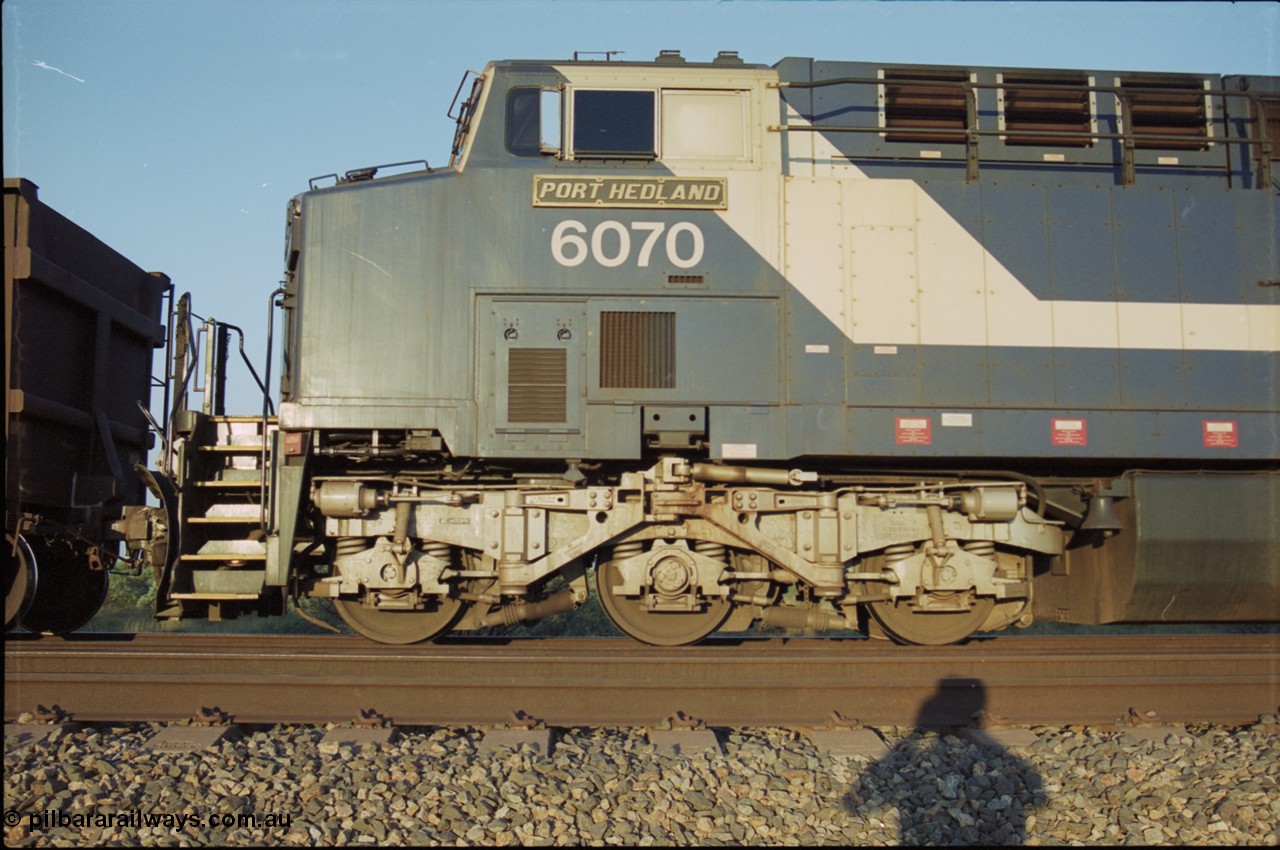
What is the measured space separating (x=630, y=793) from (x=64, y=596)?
608 cm

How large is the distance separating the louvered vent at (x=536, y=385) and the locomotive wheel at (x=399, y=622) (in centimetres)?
173

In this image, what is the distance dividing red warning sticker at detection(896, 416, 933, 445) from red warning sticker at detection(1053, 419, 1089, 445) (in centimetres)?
97

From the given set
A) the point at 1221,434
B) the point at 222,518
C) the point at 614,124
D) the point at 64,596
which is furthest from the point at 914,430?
the point at 64,596

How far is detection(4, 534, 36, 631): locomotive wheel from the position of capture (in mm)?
6980

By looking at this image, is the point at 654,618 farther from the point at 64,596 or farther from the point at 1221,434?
the point at 64,596

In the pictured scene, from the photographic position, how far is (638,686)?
20.9 ft

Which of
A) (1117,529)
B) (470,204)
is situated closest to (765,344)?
(470,204)

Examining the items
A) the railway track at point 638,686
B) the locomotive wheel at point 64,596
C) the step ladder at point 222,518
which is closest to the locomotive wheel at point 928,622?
the railway track at point 638,686

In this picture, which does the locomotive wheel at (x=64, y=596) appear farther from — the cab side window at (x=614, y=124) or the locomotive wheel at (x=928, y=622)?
the locomotive wheel at (x=928, y=622)

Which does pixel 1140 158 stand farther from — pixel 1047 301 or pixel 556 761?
pixel 556 761

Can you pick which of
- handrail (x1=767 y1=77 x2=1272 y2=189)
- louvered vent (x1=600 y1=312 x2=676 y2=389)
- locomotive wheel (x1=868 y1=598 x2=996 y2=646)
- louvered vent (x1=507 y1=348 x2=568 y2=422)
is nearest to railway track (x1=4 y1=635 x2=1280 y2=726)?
locomotive wheel (x1=868 y1=598 x2=996 y2=646)

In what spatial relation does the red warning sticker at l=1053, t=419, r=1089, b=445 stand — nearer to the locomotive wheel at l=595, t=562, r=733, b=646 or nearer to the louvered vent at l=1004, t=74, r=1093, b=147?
the louvered vent at l=1004, t=74, r=1093, b=147

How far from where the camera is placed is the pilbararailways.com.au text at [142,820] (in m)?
4.27

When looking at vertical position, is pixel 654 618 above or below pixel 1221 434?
below
